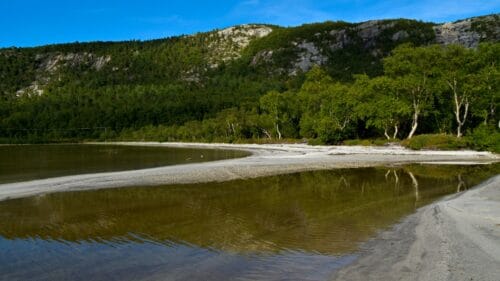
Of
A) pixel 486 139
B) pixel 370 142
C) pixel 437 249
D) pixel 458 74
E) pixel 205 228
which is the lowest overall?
pixel 205 228

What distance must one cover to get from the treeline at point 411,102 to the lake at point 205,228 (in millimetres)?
30855

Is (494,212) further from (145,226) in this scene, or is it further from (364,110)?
(364,110)

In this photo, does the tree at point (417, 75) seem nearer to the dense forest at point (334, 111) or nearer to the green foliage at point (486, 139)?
the dense forest at point (334, 111)

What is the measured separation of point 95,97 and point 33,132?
4458 centimetres

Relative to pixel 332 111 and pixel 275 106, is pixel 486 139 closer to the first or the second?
pixel 332 111

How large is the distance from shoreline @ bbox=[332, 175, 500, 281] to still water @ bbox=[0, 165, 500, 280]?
0.64m

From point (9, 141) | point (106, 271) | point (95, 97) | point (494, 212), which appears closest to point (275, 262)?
point (106, 271)

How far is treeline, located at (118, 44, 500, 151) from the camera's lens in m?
53.9

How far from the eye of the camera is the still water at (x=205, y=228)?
10844mm

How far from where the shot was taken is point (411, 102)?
63.3m

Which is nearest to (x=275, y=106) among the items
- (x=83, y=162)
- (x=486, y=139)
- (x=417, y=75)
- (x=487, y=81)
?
(x=417, y=75)

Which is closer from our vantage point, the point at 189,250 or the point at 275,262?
the point at 275,262

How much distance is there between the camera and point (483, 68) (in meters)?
55.0

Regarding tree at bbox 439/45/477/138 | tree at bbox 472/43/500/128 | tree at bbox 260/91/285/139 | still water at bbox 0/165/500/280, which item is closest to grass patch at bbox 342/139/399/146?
tree at bbox 439/45/477/138
